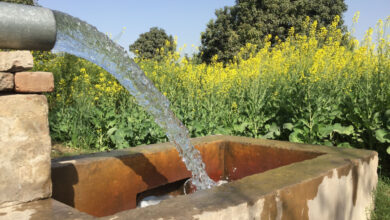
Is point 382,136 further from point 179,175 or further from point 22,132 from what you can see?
point 22,132

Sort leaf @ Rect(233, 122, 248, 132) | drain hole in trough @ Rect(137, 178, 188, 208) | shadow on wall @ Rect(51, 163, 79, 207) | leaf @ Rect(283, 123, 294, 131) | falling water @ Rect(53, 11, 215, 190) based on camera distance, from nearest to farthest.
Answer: falling water @ Rect(53, 11, 215, 190) → shadow on wall @ Rect(51, 163, 79, 207) → drain hole in trough @ Rect(137, 178, 188, 208) → leaf @ Rect(283, 123, 294, 131) → leaf @ Rect(233, 122, 248, 132)

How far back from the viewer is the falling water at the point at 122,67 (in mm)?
1573

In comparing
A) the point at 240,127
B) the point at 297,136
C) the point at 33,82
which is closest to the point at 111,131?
the point at 240,127

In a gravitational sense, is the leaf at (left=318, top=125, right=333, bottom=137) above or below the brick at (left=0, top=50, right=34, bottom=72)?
below

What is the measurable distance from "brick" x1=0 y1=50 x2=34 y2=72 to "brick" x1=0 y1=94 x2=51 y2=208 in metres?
0.13

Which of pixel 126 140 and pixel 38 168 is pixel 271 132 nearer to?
pixel 126 140

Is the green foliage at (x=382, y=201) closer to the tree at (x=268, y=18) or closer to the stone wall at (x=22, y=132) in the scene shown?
the stone wall at (x=22, y=132)

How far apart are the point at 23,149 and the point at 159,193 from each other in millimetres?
1448

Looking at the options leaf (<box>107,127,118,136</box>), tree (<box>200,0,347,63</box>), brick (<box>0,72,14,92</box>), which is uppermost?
tree (<box>200,0,347,63</box>)

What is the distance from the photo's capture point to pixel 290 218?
5.28ft

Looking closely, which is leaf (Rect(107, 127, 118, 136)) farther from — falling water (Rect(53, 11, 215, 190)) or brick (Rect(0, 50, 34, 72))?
brick (Rect(0, 50, 34, 72))

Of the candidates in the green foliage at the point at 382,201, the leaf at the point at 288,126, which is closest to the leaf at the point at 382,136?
the green foliage at the point at 382,201

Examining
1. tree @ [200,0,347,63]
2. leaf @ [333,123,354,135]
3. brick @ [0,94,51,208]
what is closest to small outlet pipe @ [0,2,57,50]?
brick @ [0,94,51,208]

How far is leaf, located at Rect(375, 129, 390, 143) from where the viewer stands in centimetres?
355
